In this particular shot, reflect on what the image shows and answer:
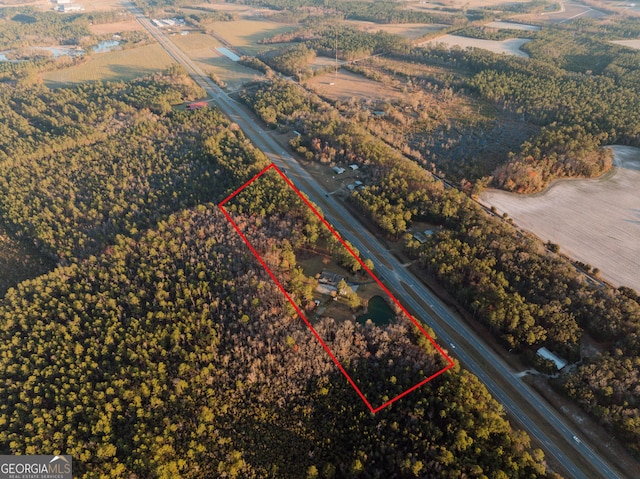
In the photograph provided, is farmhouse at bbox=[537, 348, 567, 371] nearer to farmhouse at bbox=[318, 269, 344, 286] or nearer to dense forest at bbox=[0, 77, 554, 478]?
dense forest at bbox=[0, 77, 554, 478]

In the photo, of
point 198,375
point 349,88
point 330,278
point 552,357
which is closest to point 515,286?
point 552,357

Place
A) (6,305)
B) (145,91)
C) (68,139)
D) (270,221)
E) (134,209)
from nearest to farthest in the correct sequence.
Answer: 1. (6,305)
2. (270,221)
3. (134,209)
4. (68,139)
5. (145,91)

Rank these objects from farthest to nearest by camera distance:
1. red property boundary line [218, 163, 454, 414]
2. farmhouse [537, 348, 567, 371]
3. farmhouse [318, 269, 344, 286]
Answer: farmhouse [318, 269, 344, 286]
farmhouse [537, 348, 567, 371]
red property boundary line [218, 163, 454, 414]

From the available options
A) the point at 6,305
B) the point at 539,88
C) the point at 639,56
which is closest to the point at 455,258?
Result: the point at 6,305

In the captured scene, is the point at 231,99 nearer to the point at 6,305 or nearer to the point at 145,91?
the point at 145,91

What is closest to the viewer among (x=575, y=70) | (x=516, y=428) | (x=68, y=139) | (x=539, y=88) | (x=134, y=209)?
(x=516, y=428)

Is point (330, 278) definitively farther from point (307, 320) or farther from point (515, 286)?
point (515, 286)

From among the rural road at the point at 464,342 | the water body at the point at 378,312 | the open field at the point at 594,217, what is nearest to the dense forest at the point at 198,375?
the water body at the point at 378,312

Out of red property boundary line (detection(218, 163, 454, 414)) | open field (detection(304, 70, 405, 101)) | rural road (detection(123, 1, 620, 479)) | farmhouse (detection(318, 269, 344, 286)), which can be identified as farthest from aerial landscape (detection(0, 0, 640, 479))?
open field (detection(304, 70, 405, 101))
